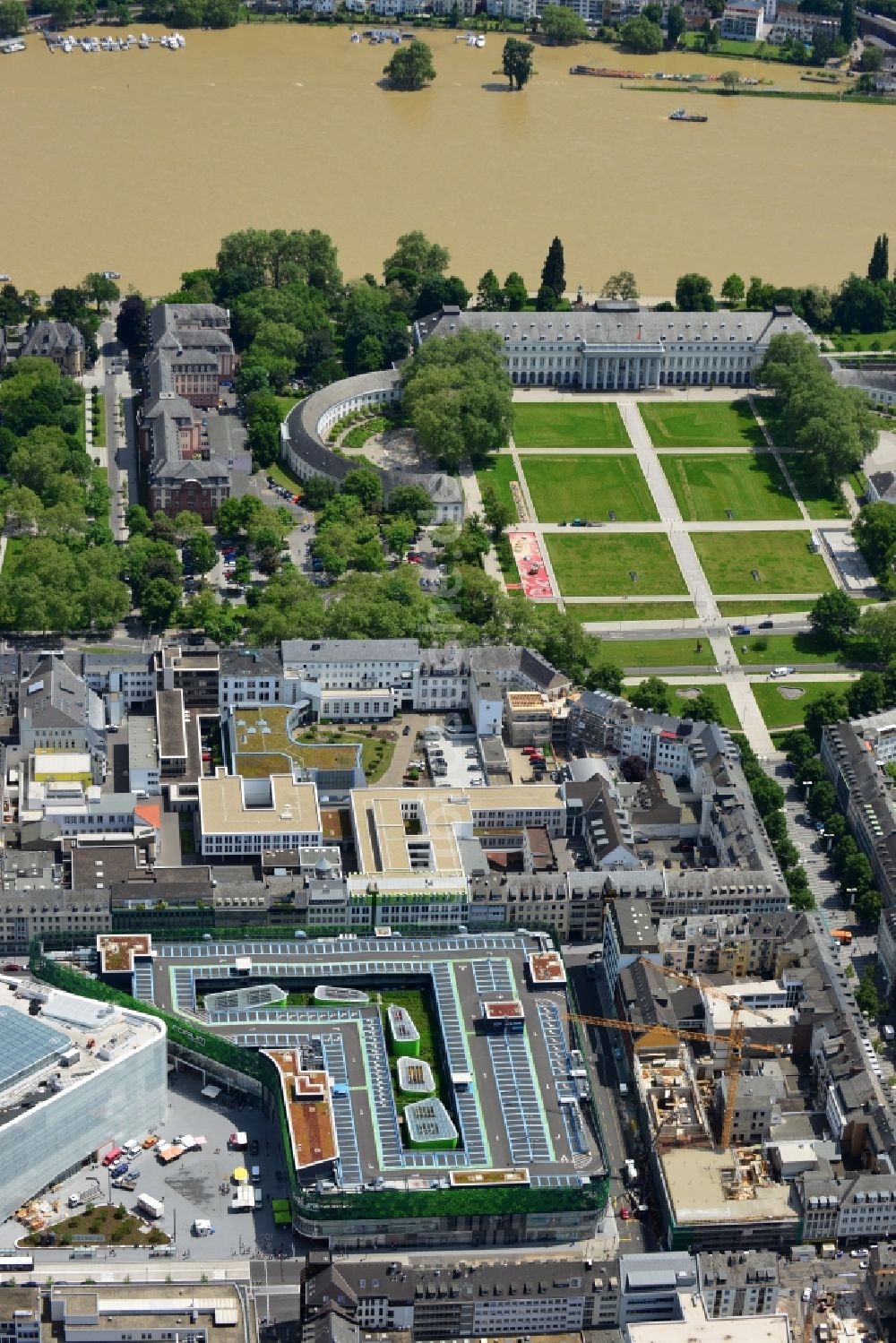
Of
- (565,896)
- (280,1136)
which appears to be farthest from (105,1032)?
(565,896)

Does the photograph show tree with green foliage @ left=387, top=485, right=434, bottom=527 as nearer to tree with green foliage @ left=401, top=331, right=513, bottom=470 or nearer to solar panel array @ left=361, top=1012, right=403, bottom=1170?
tree with green foliage @ left=401, top=331, right=513, bottom=470

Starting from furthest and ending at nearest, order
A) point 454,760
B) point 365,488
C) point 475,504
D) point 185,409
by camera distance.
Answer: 1. point 185,409
2. point 475,504
3. point 365,488
4. point 454,760

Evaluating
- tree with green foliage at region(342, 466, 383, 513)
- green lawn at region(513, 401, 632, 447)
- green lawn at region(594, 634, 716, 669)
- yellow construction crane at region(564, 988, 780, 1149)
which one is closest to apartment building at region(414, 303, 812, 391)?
green lawn at region(513, 401, 632, 447)

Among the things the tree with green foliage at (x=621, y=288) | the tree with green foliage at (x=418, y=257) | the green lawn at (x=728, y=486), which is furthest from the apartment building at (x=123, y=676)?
the tree with green foliage at (x=621, y=288)

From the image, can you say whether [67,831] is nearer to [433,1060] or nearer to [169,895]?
[169,895]

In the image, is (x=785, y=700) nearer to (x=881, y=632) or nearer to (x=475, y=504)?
(x=881, y=632)

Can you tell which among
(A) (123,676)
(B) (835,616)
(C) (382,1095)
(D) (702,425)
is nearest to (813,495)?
(D) (702,425)

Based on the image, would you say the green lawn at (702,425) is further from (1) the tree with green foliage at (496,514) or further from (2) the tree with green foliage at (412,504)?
(2) the tree with green foliage at (412,504)
